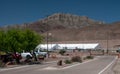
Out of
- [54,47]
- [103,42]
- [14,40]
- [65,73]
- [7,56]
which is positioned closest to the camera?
[65,73]

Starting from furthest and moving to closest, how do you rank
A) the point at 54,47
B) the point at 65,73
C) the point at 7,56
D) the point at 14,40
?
→ the point at 54,47
the point at 7,56
the point at 14,40
the point at 65,73

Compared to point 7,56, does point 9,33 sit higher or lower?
higher

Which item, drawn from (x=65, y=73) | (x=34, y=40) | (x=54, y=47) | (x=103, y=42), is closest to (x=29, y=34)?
(x=34, y=40)

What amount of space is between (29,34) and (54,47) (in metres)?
71.9

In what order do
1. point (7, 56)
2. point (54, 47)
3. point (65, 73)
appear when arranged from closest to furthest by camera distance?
point (65, 73) < point (7, 56) < point (54, 47)

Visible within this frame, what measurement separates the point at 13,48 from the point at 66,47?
3000 inches

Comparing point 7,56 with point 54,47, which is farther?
point 54,47

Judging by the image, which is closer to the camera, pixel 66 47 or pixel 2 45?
pixel 2 45

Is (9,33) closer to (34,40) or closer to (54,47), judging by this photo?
(34,40)

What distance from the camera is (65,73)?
28594 millimetres

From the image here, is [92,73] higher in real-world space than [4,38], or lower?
lower

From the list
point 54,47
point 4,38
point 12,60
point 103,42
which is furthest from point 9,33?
point 103,42

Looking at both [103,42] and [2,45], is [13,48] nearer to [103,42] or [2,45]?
[2,45]

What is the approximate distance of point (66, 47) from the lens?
122m
